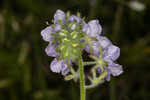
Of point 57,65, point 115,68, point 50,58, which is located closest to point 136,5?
point 50,58

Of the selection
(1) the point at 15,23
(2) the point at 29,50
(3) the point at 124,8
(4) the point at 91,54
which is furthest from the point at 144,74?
(4) the point at 91,54

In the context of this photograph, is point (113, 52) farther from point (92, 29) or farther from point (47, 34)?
point (47, 34)

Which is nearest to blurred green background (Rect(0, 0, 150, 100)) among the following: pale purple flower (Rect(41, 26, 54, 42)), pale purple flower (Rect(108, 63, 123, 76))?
pale purple flower (Rect(108, 63, 123, 76))

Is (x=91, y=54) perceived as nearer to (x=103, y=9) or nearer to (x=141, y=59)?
(x=141, y=59)

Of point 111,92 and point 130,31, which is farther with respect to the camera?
point 130,31

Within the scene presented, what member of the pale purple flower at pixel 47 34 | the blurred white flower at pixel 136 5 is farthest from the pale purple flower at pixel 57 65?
the blurred white flower at pixel 136 5

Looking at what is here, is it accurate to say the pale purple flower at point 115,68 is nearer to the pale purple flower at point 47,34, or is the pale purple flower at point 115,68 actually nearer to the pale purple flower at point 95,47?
the pale purple flower at point 95,47
